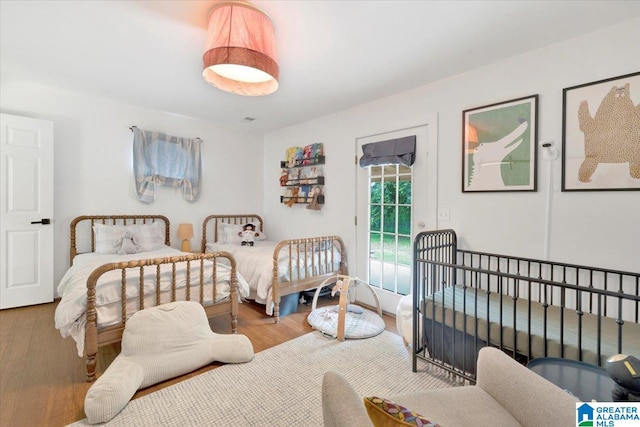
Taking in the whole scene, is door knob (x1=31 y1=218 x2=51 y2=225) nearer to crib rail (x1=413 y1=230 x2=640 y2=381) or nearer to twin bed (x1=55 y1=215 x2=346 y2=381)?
twin bed (x1=55 y1=215 x2=346 y2=381)

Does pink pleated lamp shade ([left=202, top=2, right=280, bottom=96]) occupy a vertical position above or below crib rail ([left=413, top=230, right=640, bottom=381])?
above

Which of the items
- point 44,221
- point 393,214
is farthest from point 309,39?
point 44,221

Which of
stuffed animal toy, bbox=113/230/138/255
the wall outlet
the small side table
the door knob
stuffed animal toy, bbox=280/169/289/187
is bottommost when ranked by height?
the small side table

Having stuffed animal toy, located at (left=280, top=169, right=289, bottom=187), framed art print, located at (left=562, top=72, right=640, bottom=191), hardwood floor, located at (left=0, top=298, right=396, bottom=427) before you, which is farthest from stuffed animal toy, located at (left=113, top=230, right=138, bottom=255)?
framed art print, located at (left=562, top=72, right=640, bottom=191)

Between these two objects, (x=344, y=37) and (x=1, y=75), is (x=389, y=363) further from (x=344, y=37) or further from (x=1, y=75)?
(x=1, y=75)

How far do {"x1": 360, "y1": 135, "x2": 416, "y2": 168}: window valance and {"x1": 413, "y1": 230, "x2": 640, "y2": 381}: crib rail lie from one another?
95 centimetres

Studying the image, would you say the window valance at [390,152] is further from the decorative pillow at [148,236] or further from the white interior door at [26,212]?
the white interior door at [26,212]

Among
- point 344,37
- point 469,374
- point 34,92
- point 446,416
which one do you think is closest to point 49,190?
point 34,92

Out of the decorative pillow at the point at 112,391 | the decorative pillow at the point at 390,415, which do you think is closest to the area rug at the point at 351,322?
the decorative pillow at the point at 112,391

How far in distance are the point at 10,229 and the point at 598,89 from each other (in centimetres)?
542

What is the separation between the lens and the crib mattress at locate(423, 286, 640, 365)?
1479 millimetres

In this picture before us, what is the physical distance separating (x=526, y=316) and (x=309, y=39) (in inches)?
95.7

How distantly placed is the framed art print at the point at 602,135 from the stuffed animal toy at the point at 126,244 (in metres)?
4.19

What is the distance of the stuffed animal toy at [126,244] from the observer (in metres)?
3.26
